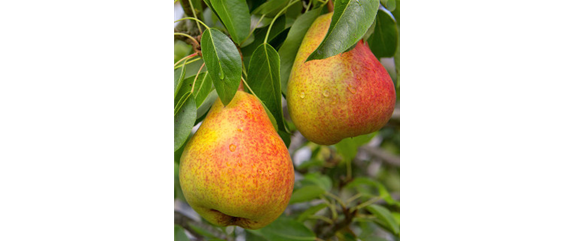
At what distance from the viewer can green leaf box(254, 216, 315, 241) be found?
106 centimetres

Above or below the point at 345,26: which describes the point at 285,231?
below

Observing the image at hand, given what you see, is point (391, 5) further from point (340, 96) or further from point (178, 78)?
point (178, 78)

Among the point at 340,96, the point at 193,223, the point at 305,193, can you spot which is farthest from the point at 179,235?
the point at 340,96

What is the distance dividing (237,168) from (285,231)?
51 centimetres

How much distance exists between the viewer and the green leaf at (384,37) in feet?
2.73

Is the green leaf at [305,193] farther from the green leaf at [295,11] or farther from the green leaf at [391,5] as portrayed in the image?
the green leaf at [391,5]

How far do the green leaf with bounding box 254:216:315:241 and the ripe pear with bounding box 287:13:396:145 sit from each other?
40 centimetres

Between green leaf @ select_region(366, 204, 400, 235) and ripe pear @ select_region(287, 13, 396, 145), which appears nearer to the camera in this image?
ripe pear @ select_region(287, 13, 396, 145)

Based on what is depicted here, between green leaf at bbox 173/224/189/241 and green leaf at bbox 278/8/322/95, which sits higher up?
green leaf at bbox 278/8/322/95
